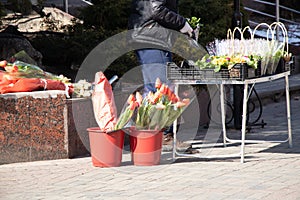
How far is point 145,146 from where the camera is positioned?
720 cm

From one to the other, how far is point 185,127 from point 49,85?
2.29 m

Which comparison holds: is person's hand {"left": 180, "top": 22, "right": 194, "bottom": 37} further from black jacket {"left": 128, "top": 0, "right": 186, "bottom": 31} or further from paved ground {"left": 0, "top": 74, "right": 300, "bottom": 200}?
paved ground {"left": 0, "top": 74, "right": 300, "bottom": 200}

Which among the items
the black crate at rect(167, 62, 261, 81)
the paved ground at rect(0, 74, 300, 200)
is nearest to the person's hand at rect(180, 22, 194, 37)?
the black crate at rect(167, 62, 261, 81)

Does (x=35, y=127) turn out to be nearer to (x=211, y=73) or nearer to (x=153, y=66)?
(x=153, y=66)

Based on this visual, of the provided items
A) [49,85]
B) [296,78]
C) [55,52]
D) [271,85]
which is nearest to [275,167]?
[49,85]

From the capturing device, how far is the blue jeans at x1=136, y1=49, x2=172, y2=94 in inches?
311

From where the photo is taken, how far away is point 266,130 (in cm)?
966

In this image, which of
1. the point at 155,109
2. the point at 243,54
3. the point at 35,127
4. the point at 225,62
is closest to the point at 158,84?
the point at 155,109

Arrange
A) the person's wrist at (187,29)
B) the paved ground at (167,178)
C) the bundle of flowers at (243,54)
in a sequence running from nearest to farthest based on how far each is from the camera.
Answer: the paved ground at (167,178), the bundle of flowers at (243,54), the person's wrist at (187,29)

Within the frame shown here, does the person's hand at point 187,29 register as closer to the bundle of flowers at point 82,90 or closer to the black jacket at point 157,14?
the black jacket at point 157,14

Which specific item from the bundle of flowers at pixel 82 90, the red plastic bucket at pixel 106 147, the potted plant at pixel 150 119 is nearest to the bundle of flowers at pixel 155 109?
the potted plant at pixel 150 119

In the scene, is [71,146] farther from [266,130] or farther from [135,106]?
[266,130]

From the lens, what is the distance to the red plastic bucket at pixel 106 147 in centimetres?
719

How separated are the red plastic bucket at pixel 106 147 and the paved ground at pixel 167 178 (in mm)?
87
